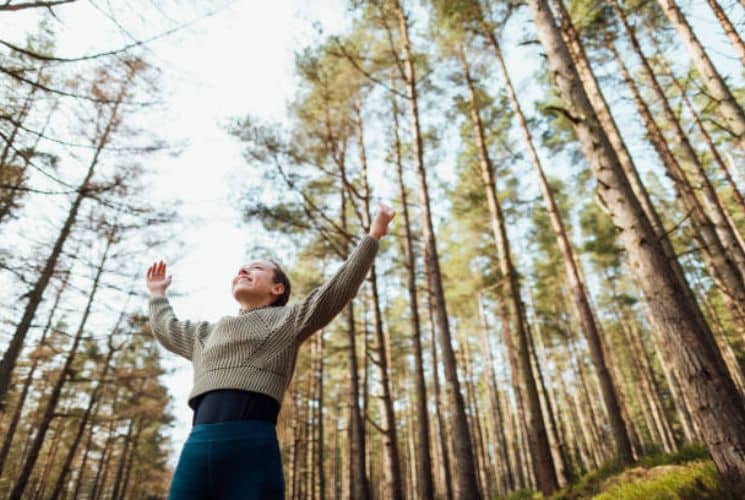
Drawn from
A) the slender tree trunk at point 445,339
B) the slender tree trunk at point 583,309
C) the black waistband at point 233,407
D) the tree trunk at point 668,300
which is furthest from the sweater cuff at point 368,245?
the slender tree trunk at point 583,309

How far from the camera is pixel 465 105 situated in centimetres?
976

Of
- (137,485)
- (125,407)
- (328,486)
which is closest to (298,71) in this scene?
(125,407)

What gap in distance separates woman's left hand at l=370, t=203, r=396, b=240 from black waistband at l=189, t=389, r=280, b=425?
869mm

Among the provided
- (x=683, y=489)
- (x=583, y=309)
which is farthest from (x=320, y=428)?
(x=683, y=489)

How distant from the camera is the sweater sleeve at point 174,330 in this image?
6.31 ft

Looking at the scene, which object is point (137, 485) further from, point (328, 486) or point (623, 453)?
point (623, 453)

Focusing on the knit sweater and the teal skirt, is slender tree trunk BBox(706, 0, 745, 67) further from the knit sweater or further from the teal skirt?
the teal skirt

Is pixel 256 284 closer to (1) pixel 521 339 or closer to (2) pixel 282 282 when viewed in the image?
(2) pixel 282 282

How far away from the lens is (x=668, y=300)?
3146mm

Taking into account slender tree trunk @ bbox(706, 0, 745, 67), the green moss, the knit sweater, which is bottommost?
the green moss

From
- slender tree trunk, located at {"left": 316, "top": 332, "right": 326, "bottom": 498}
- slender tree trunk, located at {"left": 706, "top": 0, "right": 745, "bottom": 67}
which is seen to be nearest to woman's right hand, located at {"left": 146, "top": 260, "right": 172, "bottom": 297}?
slender tree trunk, located at {"left": 706, "top": 0, "right": 745, "bottom": 67}

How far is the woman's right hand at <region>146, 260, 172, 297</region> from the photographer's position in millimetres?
2249

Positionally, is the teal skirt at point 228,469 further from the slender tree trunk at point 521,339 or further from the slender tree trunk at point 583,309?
the slender tree trunk at point 583,309

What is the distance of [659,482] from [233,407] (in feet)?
15.5
